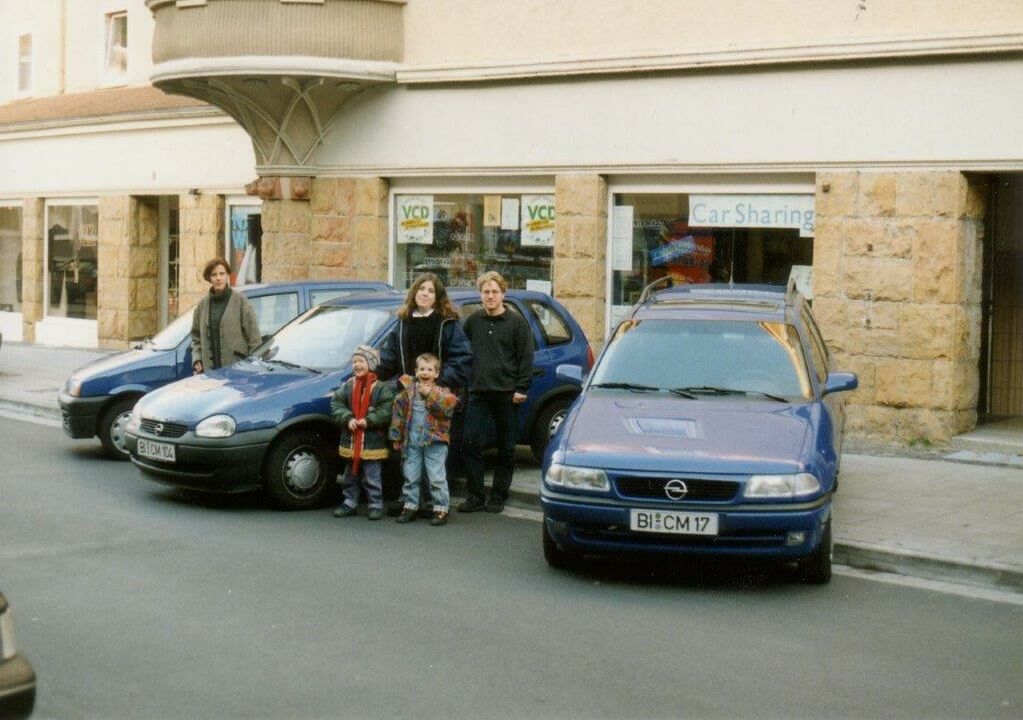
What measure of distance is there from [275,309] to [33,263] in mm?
14393

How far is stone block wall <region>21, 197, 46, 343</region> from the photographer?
26922 mm

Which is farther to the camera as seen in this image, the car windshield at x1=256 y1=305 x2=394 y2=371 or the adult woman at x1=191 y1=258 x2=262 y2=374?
the adult woman at x1=191 y1=258 x2=262 y2=374

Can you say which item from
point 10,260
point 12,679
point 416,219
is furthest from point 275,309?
point 10,260

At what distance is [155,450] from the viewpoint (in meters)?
10.9

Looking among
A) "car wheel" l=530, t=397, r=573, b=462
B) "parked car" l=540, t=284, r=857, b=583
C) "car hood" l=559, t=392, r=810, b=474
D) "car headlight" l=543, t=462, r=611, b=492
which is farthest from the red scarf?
"car wheel" l=530, t=397, r=573, b=462

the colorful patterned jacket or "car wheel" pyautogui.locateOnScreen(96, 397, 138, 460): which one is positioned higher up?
the colorful patterned jacket

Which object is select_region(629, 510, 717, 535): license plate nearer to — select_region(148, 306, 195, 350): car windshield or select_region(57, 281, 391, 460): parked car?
select_region(57, 281, 391, 460): parked car

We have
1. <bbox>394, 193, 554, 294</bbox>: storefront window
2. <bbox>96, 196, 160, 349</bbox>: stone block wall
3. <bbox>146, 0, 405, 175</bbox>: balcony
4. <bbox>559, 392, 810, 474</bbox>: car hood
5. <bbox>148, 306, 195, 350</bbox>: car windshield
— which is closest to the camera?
<bbox>559, 392, 810, 474</bbox>: car hood

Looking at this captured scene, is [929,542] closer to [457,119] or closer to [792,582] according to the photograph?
[792,582]

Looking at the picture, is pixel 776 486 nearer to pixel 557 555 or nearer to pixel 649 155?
pixel 557 555

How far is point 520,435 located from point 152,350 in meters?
3.69

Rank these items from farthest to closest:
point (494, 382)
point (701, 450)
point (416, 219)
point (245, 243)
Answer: point (245, 243) < point (416, 219) < point (494, 382) < point (701, 450)

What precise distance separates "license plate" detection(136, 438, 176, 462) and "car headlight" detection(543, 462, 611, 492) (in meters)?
3.56

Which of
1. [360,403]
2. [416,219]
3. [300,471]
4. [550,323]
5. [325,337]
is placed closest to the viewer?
[360,403]
